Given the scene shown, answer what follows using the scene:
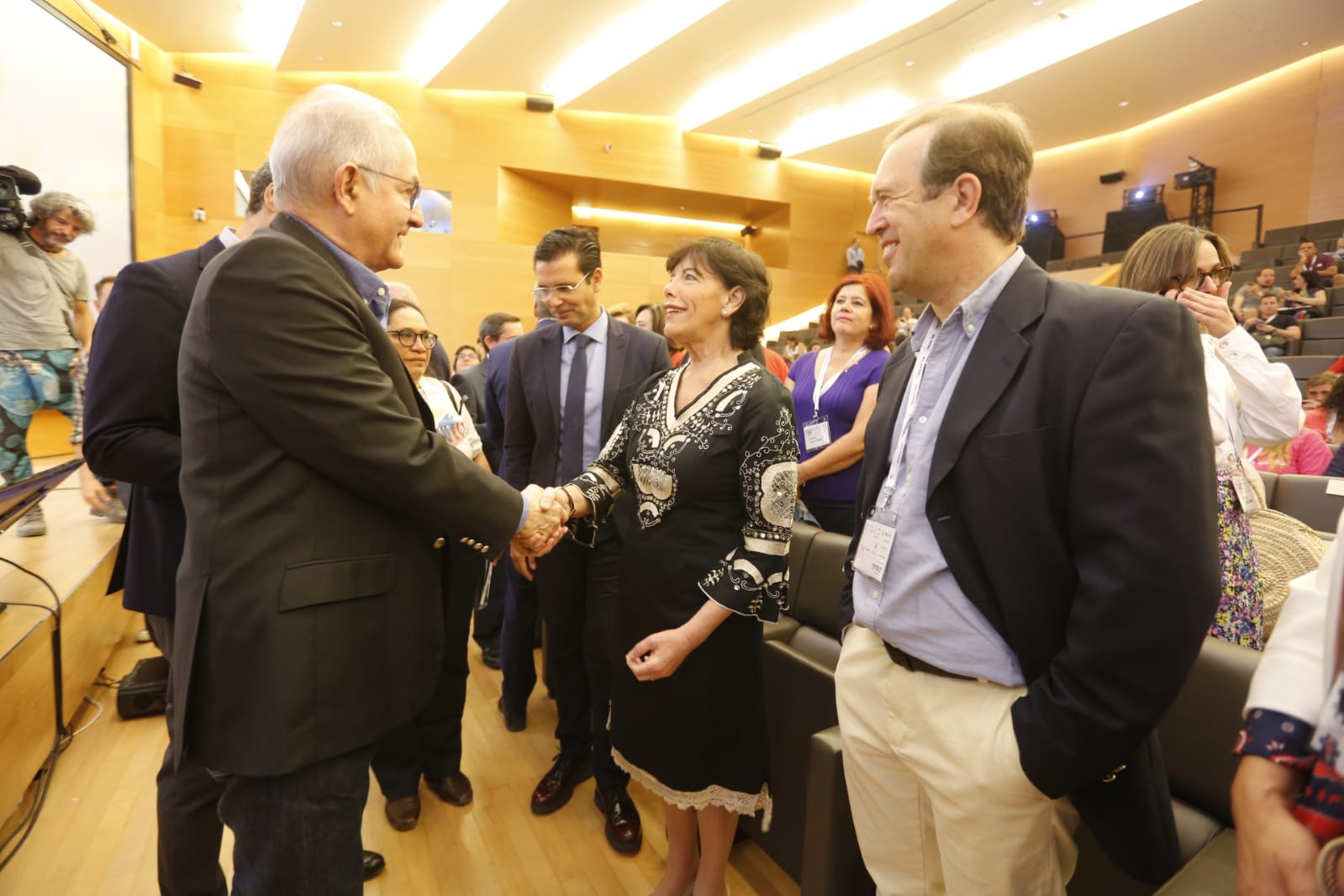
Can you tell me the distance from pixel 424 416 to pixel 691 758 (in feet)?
3.11

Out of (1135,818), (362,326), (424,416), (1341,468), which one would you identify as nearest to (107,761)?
(424,416)

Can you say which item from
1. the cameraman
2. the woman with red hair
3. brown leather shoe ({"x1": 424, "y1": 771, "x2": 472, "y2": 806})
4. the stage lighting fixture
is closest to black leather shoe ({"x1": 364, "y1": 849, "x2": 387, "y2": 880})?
brown leather shoe ({"x1": 424, "y1": 771, "x2": 472, "y2": 806})

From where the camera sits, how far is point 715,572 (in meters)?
1.54

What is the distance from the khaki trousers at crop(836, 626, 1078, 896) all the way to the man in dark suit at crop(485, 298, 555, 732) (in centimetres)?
152

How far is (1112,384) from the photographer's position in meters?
0.89

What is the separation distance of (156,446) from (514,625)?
4.82 ft

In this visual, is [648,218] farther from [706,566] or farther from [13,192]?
[706,566]

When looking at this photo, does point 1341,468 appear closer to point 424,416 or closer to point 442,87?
point 424,416

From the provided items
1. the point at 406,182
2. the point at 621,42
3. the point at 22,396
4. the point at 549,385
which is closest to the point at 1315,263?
the point at 621,42

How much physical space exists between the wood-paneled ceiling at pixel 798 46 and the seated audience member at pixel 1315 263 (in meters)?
2.88

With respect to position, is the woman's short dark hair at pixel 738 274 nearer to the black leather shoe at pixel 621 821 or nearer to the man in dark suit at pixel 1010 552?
the man in dark suit at pixel 1010 552

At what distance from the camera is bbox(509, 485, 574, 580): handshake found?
1453 mm

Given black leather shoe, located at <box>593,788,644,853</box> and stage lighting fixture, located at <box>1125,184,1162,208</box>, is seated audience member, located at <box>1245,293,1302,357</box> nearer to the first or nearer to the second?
stage lighting fixture, located at <box>1125,184,1162,208</box>

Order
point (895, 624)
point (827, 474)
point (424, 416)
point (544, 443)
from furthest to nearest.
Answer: point (827, 474) < point (544, 443) < point (424, 416) < point (895, 624)
